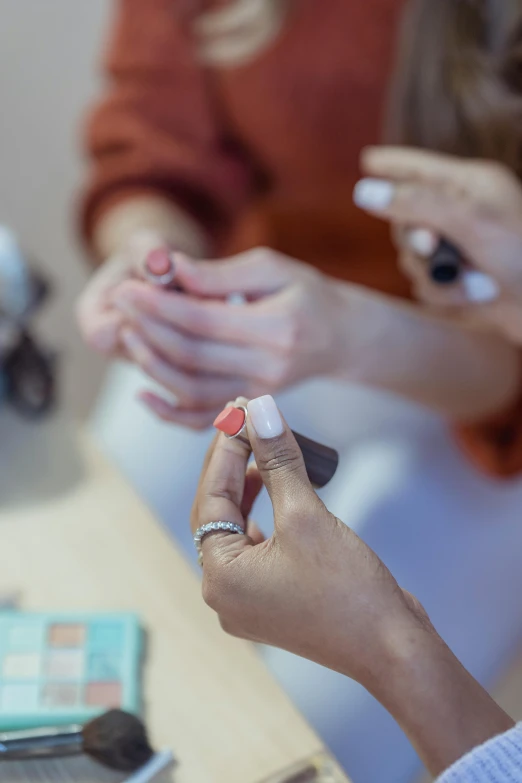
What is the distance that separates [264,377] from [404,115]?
24cm

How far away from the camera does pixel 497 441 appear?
0.49 metres

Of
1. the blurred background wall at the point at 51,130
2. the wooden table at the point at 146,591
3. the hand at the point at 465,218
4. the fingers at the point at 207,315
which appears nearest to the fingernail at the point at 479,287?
the hand at the point at 465,218

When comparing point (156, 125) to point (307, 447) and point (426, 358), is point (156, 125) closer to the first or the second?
point (426, 358)

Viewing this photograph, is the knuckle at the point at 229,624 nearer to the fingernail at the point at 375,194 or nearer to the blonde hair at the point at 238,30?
the fingernail at the point at 375,194

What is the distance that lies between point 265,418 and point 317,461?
0.03 meters

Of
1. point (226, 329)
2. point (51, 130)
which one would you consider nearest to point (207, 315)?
point (226, 329)

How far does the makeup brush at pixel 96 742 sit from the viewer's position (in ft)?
0.92

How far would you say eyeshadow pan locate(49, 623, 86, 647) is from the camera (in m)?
0.33

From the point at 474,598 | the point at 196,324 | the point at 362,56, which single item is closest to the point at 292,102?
the point at 362,56

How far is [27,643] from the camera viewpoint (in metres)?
0.32

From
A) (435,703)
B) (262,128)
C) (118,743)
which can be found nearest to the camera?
(435,703)

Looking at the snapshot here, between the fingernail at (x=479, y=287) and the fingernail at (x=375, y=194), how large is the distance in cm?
6

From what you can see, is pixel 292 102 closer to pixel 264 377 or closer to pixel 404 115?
pixel 404 115

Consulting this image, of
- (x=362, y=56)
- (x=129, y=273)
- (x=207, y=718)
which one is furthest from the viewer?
(x=362, y=56)
